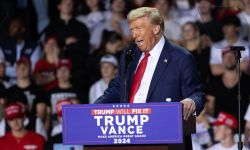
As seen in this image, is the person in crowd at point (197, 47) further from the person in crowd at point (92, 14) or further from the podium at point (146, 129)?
the podium at point (146, 129)

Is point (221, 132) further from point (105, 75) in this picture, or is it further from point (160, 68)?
point (160, 68)

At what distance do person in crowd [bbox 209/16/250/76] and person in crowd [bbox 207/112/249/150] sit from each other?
1095mm

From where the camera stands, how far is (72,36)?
10.8 metres

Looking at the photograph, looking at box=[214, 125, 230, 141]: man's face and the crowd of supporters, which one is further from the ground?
the crowd of supporters

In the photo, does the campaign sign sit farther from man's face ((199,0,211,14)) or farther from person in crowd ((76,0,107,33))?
person in crowd ((76,0,107,33))

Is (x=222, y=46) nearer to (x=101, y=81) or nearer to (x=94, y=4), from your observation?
(x=101, y=81)

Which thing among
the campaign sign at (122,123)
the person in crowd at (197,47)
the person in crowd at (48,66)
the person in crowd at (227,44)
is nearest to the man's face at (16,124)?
the person in crowd at (48,66)

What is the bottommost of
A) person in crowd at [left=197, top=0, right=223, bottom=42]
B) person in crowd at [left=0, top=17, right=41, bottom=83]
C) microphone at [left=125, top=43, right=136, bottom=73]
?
microphone at [left=125, top=43, right=136, bottom=73]

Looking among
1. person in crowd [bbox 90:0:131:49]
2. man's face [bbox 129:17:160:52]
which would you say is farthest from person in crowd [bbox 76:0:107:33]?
man's face [bbox 129:17:160:52]

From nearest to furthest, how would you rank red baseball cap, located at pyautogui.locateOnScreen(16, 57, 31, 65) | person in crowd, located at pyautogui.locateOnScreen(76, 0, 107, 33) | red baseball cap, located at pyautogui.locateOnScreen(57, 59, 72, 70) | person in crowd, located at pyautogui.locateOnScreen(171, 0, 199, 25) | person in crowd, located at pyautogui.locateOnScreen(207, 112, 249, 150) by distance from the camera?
1. person in crowd, located at pyautogui.locateOnScreen(207, 112, 249, 150)
2. red baseball cap, located at pyautogui.locateOnScreen(57, 59, 72, 70)
3. red baseball cap, located at pyautogui.locateOnScreen(16, 57, 31, 65)
4. person in crowd, located at pyautogui.locateOnScreen(171, 0, 199, 25)
5. person in crowd, located at pyautogui.locateOnScreen(76, 0, 107, 33)

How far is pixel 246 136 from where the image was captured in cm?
891

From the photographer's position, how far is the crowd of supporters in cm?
920

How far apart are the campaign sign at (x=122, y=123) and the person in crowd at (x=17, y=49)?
18.4 ft

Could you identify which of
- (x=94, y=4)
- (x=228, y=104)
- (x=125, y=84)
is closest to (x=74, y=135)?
(x=125, y=84)
